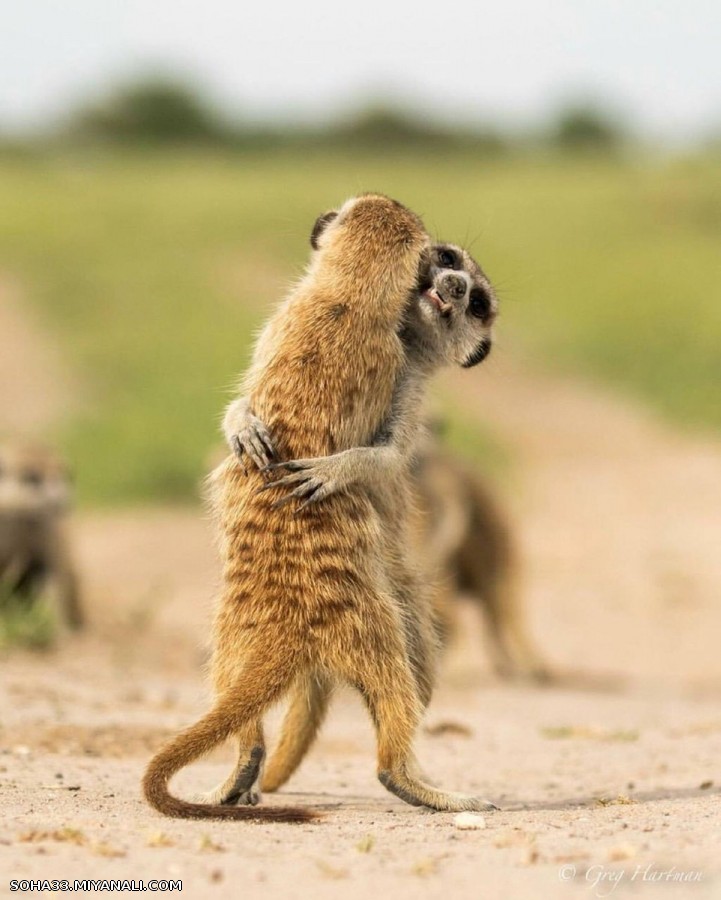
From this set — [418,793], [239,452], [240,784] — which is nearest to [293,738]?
[240,784]

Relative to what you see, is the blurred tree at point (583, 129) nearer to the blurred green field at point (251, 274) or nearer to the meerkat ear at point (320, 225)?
the blurred green field at point (251, 274)

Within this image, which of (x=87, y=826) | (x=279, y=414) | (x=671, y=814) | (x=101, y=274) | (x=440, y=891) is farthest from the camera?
(x=101, y=274)

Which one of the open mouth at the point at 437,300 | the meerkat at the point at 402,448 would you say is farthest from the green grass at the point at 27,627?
the open mouth at the point at 437,300

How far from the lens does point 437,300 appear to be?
4.95 meters

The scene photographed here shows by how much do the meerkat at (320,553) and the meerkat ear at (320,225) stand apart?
21 centimetres

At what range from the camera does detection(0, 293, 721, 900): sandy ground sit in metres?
3.50

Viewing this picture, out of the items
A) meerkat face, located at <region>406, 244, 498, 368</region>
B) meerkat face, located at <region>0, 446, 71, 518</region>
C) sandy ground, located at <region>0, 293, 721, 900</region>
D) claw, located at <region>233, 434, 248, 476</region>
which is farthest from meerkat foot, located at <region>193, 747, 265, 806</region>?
meerkat face, located at <region>0, 446, 71, 518</region>

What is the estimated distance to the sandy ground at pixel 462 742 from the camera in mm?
3496

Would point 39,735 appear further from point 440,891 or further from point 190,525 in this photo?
point 190,525

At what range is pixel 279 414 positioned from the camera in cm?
467

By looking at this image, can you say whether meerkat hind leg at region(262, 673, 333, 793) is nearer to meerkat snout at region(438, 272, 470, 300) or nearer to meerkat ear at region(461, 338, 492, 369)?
meerkat ear at region(461, 338, 492, 369)

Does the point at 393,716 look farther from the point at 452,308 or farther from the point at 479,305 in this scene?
the point at 479,305

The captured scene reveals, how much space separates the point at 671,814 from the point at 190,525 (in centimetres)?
938

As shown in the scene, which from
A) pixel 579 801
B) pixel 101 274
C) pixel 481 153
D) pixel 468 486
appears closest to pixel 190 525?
pixel 468 486
